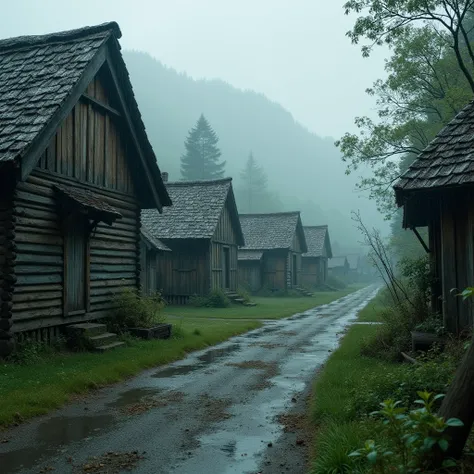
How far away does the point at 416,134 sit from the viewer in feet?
92.0

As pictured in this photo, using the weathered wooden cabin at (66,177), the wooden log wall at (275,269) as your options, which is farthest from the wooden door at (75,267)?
the wooden log wall at (275,269)

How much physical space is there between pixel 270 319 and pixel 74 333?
12435mm

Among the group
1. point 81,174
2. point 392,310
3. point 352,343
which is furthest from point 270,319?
point 81,174

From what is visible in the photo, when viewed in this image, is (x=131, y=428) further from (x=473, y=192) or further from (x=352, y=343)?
(x=352, y=343)

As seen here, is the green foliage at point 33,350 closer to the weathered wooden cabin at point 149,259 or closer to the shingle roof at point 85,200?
the shingle roof at point 85,200

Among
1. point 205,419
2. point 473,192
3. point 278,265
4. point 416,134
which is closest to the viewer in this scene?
point 205,419

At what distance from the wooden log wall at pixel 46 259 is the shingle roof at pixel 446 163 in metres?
7.73

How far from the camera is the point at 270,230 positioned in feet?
161

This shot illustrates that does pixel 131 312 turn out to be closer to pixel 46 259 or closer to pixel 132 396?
pixel 46 259

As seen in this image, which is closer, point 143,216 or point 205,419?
point 205,419

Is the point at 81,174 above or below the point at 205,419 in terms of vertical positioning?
above

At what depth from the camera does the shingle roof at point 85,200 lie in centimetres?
1270

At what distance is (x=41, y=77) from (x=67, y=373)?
23.2 ft

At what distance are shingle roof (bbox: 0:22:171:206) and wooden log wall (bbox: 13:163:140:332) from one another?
48.2 inches
